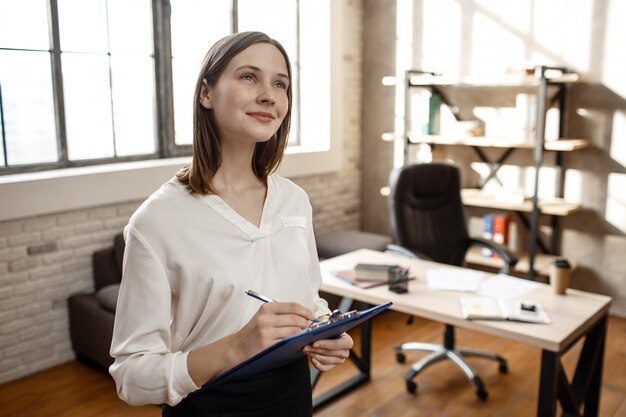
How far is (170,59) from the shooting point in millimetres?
4004

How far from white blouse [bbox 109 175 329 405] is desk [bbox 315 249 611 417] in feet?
3.85

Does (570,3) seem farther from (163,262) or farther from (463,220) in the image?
(163,262)

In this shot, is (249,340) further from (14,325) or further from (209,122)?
(14,325)

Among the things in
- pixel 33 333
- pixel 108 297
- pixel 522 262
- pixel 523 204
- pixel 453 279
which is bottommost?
pixel 33 333

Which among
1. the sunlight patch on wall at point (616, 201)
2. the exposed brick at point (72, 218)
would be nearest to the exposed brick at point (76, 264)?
the exposed brick at point (72, 218)

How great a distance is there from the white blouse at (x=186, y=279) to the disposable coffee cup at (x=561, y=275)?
1.62 m

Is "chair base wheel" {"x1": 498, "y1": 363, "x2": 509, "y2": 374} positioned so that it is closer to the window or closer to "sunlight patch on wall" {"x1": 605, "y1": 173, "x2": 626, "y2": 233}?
"sunlight patch on wall" {"x1": 605, "y1": 173, "x2": 626, "y2": 233}

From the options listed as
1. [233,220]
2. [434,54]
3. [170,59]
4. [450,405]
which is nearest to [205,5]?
[170,59]

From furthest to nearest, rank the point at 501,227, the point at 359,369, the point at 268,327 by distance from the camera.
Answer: the point at 501,227
the point at 359,369
the point at 268,327

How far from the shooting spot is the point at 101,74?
3711 mm

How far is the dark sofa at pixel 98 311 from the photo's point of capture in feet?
10.7

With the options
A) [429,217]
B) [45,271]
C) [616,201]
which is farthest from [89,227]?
[616,201]

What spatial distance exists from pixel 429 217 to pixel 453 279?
2.75 ft

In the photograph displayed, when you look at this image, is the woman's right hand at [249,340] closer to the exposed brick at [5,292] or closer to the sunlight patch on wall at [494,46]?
the exposed brick at [5,292]
